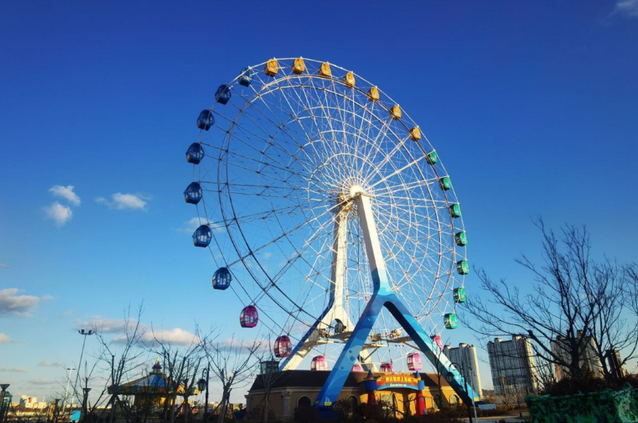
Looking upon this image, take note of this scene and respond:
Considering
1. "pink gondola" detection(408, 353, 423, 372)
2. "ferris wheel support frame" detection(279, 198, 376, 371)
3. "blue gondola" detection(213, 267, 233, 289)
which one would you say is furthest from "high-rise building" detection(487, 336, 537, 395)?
"blue gondola" detection(213, 267, 233, 289)

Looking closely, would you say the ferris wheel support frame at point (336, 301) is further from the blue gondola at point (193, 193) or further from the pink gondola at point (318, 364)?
the blue gondola at point (193, 193)

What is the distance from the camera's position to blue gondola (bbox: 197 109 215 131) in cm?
3017

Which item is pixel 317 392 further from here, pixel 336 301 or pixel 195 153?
pixel 195 153

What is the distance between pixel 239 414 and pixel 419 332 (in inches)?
790

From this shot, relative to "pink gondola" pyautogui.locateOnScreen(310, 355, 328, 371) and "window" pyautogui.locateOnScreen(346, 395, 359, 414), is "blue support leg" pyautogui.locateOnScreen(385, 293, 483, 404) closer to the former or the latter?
"window" pyautogui.locateOnScreen(346, 395, 359, 414)

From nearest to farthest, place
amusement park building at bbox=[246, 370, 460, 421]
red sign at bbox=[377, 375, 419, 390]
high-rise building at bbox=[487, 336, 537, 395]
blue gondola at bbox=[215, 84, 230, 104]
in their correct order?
blue gondola at bbox=[215, 84, 230, 104], amusement park building at bbox=[246, 370, 460, 421], red sign at bbox=[377, 375, 419, 390], high-rise building at bbox=[487, 336, 537, 395]

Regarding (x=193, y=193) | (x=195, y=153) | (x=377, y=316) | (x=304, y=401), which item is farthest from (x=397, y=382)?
(x=195, y=153)

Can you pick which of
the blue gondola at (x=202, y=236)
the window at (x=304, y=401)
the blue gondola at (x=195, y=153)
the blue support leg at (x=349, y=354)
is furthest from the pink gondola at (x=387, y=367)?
the blue gondola at (x=195, y=153)

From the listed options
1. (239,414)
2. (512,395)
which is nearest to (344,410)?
(239,414)

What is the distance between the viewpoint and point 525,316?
13.6 meters

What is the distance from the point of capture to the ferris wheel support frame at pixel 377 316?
2969 centimetres

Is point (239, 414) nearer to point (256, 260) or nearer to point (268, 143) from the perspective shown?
point (256, 260)

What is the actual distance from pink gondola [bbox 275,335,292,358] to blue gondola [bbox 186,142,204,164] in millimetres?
13131

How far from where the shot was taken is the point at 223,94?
30.4m
